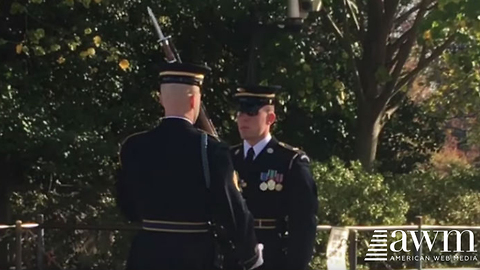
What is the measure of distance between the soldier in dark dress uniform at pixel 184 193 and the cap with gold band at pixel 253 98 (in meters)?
1.02

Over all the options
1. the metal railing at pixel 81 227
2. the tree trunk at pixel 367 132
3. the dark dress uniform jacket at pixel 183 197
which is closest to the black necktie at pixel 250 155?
the dark dress uniform jacket at pixel 183 197

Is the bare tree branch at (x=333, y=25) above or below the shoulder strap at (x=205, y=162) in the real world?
above

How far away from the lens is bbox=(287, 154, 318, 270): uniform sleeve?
5594 mm

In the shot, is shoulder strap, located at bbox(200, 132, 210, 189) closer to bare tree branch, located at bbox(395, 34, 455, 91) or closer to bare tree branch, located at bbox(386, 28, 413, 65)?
bare tree branch, located at bbox(395, 34, 455, 91)

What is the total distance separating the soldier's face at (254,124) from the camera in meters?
5.94

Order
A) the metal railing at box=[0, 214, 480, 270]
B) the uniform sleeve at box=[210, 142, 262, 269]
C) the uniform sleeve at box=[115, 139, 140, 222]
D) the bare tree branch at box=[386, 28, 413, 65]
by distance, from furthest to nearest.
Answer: the bare tree branch at box=[386, 28, 413, 65]
the metal railing at box=[0, 214, 480, 270]
the uniform sleeve at box=[115, 139, 140, 222]
the uniform sleeve at box=[210, 142, 262, 269]

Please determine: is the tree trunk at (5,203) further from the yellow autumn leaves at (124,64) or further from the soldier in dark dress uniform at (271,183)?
the soldier in dark dress uniform at (271,183)

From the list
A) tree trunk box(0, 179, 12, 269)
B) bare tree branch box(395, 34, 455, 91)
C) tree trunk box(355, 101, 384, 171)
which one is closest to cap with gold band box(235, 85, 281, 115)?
bare tree branch box(395, 34, 455, 91)

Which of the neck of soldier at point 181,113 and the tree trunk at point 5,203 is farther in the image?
the tree trunk at point 5,203

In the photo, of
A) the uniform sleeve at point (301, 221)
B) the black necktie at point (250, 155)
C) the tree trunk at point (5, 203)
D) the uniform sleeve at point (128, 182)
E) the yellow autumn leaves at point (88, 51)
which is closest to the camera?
the uniform sleeve at point (128, 182)

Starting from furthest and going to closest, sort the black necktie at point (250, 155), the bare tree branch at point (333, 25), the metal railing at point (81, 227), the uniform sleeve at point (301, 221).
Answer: the bare tree branch at point (333, 25) < the metal railing at point (81, 227) < the black necktie at point (250, 155) < the uniform sleeve at point (301, 221)

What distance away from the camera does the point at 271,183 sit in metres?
5.97

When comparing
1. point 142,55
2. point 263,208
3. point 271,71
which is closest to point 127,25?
point 142,55

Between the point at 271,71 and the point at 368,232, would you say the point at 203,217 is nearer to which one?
the point at 368,232
